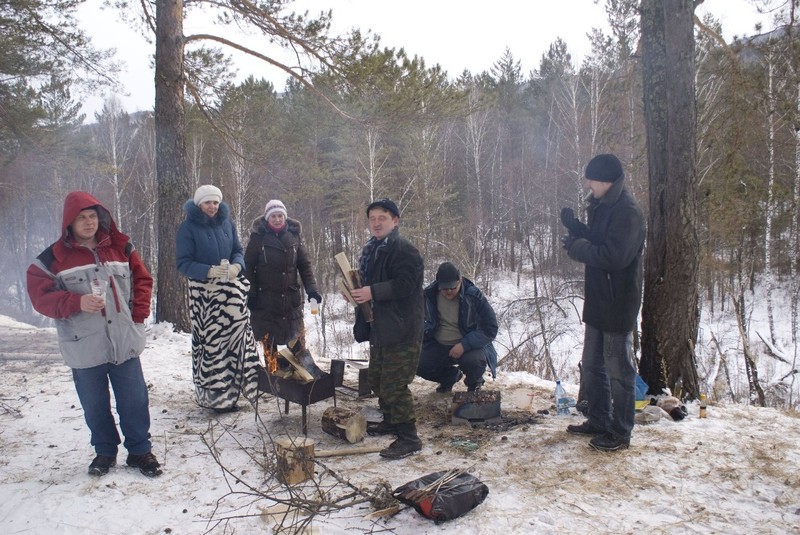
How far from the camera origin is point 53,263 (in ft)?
11.3

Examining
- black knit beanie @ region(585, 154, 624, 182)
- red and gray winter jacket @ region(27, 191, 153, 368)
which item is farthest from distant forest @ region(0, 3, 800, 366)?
red and gray winter jacket @ region(27, 191, 153, 368)

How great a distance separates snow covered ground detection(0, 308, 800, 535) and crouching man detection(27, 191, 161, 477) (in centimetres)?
30

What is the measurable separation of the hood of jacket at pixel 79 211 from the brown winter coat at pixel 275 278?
1757 millimetres

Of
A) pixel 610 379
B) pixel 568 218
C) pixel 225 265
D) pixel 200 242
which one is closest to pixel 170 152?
pixel 200 242

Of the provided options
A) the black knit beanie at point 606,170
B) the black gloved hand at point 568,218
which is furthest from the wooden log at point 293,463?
the black knit beanie at point 606,170

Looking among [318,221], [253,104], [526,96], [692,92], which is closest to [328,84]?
[253,104]

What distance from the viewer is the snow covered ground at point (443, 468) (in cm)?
296

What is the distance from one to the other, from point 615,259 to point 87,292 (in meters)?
3.52

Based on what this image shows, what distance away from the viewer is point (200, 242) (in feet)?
15.5

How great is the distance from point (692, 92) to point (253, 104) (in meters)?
10.1

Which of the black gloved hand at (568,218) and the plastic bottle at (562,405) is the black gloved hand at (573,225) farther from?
the plastic bottle at (562,405)

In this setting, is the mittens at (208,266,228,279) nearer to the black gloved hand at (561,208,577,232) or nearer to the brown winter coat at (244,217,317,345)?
the brown winter coat at (244,217,317,345)

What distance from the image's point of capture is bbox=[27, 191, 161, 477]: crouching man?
3.38 m

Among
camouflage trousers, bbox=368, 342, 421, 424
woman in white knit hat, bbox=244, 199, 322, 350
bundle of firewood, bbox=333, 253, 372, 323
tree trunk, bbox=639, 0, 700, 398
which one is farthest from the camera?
woman in white knit hat, bbox=244, 199, 322, 350
